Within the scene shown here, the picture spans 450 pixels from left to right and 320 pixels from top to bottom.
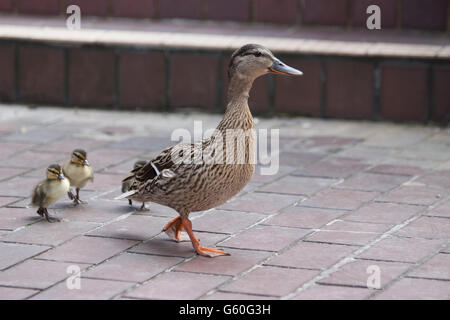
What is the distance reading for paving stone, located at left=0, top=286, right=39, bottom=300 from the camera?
195 inches

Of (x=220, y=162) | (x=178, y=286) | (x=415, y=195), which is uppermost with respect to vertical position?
(x=220, y=162)

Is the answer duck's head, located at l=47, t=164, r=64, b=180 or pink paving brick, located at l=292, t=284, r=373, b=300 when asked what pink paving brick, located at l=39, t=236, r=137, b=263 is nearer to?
duck's head, located at l=47, t=164, r=64, b=180

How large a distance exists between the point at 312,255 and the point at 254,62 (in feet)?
3.83

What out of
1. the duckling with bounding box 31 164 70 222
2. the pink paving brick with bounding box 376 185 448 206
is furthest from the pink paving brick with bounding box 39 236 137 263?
the pink paving brick with bounding box 376 185 448 206

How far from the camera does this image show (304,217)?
6.52 m

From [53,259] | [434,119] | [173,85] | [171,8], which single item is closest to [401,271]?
[53,259]

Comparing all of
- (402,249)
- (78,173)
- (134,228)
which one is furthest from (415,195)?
(78,173)

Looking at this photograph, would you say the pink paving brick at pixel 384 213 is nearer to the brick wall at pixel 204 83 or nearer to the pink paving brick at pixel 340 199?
the pink paving brick at pixel 340 199

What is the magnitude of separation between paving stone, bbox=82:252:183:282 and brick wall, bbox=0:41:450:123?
4129 mm

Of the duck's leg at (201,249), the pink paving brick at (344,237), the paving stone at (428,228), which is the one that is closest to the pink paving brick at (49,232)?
the duck's leg at (201,249)

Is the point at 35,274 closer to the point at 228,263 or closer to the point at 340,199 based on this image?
the point at 228,263

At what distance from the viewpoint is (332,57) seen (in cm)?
930

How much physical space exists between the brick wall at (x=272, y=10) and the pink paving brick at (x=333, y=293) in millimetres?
5149

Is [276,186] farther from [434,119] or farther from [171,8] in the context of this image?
[171,8]
